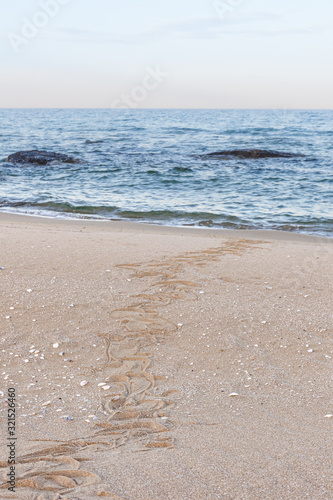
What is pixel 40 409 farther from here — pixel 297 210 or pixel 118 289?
pixel 297 210

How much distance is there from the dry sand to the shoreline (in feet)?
5.41

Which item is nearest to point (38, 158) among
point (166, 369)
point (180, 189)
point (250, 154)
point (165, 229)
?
point (180, 189)

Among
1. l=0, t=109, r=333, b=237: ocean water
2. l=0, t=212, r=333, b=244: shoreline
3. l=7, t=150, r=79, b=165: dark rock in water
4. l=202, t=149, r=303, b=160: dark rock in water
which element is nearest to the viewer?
l=0, t=212, r=333, b=244: shoreline

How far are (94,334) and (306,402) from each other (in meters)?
1.98

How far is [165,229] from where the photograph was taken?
9.34 metres

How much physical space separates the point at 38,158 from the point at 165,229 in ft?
39.5

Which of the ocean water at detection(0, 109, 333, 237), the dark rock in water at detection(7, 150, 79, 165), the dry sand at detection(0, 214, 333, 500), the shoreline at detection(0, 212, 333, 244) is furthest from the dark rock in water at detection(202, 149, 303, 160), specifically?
the dry sand at detection(0, 214, 333, 500)

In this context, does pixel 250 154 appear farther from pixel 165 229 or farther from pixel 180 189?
pixel 165 229

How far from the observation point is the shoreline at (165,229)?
28.9 feet

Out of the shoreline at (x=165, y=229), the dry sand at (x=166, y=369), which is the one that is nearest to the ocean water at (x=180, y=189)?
the shoreline at (x=165, y=229)

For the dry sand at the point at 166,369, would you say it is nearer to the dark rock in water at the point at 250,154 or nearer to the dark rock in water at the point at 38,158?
the dark rock in water at the point at 38,158

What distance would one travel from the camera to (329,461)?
2.66 metres

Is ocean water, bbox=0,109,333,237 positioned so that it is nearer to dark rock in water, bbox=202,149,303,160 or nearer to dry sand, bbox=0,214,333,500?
dark rock in water, bbox=202,149,303,160

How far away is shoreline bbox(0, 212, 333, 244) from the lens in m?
8.81
